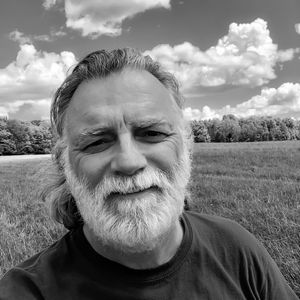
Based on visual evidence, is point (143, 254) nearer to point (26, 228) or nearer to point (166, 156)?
point (166, 156)

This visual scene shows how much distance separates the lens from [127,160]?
214 cm

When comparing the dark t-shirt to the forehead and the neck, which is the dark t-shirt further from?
the forehead

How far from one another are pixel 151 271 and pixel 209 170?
9.84 metres

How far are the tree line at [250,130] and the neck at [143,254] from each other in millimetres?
97441

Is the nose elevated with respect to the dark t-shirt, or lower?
elevated

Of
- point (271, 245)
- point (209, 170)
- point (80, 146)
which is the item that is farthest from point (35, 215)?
point (209, 170)

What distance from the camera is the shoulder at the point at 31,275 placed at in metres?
1.95

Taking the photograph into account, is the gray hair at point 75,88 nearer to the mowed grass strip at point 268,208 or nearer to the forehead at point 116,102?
the forehead at point 116,102

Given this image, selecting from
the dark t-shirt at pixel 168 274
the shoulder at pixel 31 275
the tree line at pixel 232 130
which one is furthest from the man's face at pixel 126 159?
the tree line at pixel 232 130

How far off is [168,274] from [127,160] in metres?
0.65

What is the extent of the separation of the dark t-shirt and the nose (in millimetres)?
476

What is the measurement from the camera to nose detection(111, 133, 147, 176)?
213 cm

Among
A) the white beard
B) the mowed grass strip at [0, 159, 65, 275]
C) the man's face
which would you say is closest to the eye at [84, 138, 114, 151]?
the man's face

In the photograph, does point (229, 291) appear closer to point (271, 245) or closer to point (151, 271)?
point (151, 271)
